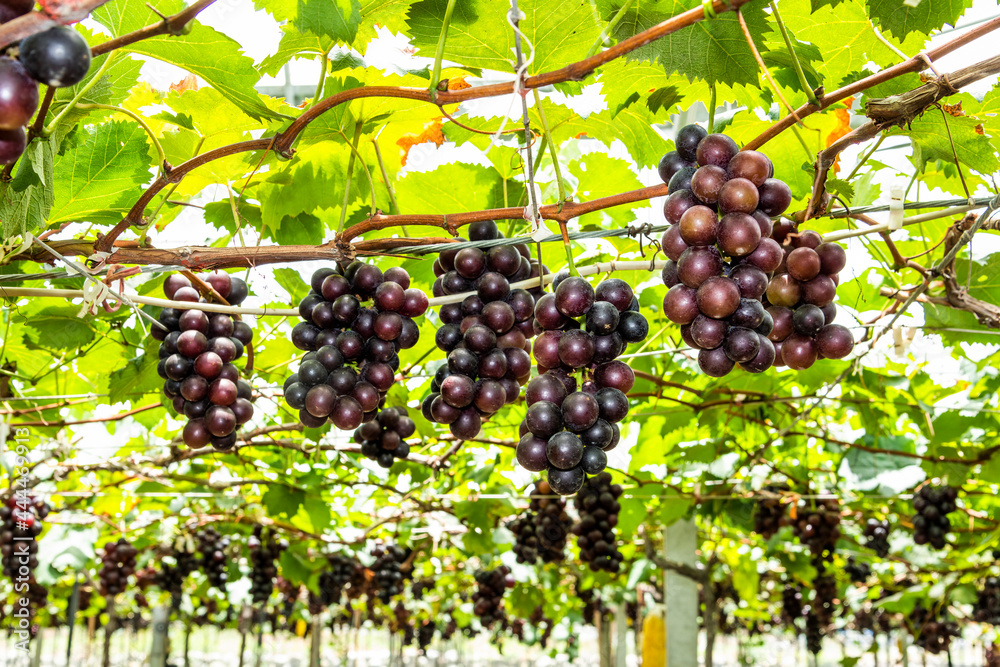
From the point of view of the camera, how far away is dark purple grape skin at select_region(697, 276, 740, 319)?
45.1 inches

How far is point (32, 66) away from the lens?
72cm

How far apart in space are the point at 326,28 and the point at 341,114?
35 centimetres

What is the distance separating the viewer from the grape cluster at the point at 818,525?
5562mm

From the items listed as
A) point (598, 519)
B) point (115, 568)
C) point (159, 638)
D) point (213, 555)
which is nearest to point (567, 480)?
point (598, 519)

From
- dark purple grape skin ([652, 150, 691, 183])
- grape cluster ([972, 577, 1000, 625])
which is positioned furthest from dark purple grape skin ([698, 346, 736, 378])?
grape cluster ([972, 577, 1000, 625])

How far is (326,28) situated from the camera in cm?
139

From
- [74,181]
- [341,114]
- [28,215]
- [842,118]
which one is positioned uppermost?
[842,118]

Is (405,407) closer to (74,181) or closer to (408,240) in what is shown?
(408,240)

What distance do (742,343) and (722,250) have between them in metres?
0.15

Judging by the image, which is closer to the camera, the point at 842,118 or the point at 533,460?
the point at 533,460

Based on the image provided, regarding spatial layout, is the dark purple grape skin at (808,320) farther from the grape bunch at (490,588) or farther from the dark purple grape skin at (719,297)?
the grape bunch at (490,588)

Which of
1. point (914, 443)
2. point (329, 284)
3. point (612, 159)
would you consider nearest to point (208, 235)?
point (329, 284)

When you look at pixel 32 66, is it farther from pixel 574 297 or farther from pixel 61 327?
pixel 61 327

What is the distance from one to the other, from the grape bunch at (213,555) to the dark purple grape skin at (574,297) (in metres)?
6.60
